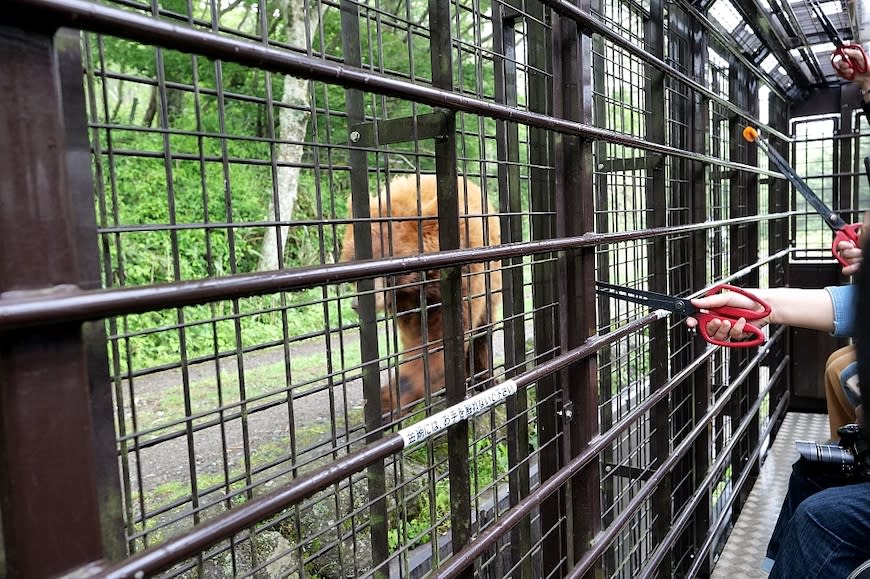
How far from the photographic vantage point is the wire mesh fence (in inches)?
38.9

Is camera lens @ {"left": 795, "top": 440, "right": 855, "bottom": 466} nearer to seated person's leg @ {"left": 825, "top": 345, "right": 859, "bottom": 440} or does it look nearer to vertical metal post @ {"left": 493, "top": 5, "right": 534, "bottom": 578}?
seated person's leg @ {"left": 825, "top": 345, "right": 859, "bottom": 440}

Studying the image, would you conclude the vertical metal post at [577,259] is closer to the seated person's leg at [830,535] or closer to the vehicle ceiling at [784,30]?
the seated person's leg at [830,535]

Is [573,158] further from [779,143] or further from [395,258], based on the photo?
[779,143]

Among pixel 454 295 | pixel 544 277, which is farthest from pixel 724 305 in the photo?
pixel 454 295

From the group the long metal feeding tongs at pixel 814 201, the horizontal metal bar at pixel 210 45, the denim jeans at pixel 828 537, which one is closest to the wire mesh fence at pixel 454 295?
the horizontal metal bar at pixel 210 45

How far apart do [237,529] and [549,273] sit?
1613 millimetres

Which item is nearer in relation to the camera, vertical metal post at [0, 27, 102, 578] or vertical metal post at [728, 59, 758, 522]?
vertical metal post at [0, 27, 102, 578]

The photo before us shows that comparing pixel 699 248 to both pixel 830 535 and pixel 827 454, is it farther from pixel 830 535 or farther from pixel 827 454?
pixel 830 535

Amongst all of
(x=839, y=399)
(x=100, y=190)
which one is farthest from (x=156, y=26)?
(x=839, y=399)

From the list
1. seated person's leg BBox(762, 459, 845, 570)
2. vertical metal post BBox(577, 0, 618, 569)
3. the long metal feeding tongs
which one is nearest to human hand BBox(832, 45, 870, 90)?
the long metal feeding tongs

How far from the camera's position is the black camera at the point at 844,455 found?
2156 millimetres

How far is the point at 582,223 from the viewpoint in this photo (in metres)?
1.68

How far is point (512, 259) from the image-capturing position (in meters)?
2.20

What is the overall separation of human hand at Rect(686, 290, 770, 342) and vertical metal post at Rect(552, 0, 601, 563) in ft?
1.10
